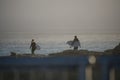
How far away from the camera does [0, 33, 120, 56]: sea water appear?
2.70 metres

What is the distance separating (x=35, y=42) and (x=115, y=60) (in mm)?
934

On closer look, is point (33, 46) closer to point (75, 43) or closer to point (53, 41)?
point (53, 41)

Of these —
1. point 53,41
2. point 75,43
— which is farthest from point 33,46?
point 75,43

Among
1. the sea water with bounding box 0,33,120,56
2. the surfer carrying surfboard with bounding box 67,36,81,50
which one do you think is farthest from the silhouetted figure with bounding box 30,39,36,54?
the surfer carrying surfboard with bounding box 67,36,81,50

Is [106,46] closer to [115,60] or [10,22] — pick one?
[115,60]

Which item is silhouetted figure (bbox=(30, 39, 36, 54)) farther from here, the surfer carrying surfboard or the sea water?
the surfer carrying surfboard

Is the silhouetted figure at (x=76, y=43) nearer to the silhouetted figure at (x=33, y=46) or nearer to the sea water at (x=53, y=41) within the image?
the sea water at (x=53, y=41)

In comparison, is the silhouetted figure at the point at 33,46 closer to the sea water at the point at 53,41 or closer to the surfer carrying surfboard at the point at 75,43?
the sea water at the point at 53,41

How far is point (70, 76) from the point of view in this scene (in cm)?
226

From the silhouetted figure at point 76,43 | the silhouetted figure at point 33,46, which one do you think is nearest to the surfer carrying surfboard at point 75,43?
the silhouetted figure at point 76,43

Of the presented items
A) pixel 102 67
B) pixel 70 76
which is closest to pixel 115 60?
pixel 102 67

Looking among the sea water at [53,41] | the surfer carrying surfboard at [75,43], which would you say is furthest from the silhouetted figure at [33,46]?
the surfer carrying surfboard at [75,43]

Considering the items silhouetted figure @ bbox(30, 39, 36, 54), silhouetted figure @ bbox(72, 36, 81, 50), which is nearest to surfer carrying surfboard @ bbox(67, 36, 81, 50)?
silhouetted figure @ bbox(72, 36, 81, 50)

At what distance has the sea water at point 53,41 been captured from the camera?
106 inches
